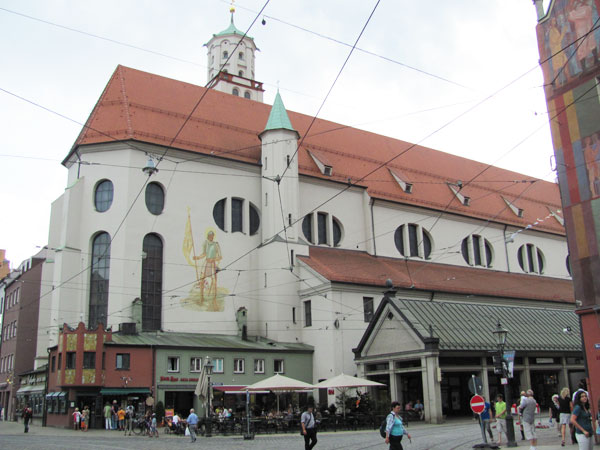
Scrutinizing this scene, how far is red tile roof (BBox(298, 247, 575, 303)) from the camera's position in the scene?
126 ft

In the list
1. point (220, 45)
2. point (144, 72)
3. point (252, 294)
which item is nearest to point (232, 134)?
point (144, 72)

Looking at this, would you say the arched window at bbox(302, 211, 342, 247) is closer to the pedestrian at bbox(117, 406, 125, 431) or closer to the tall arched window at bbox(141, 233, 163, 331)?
the tall arched window at bbox(141, 233, 163, 331)

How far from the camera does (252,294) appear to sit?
128 ft

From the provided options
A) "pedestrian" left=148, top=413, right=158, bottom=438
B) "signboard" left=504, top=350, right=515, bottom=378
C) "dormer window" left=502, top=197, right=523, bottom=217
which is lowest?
"pedestrian" left=148, top=413, right=158, bottom=438

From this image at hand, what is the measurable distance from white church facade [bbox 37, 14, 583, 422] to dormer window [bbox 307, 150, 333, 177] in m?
0.12

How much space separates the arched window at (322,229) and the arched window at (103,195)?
12025mm

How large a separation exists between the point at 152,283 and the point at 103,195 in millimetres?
5850

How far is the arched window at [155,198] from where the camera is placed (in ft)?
121

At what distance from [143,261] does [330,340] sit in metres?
11.1

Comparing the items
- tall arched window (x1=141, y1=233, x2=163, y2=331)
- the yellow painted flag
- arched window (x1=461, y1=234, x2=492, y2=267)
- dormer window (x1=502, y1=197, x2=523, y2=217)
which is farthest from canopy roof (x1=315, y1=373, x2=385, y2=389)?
dormer window (x1=502, y1=197, x2=523, y2=217)

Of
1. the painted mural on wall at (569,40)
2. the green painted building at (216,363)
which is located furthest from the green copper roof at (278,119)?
the painted mural on wall at (569,40)

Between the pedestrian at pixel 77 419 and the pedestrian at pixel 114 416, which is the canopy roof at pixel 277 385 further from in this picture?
the pedestrian at pixel 77 419

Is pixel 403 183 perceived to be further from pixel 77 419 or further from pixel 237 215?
pixel 77 419

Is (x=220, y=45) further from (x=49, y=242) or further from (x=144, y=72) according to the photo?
(x=49, y=242)
